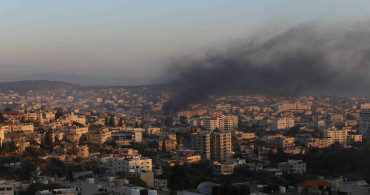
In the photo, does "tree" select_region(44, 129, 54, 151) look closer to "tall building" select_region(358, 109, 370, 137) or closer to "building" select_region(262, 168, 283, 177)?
"building" select_region(262, 168, 283, 177)

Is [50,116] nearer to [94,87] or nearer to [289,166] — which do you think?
[289,166]

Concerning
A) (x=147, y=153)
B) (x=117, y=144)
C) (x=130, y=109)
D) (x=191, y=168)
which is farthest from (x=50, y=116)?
(x=130, y=109)

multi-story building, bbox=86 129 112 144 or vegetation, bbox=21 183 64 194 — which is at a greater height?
multi-story building, bbox=86 129 112 144

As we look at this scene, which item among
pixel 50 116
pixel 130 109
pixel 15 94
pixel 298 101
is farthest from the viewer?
pixel 15 94

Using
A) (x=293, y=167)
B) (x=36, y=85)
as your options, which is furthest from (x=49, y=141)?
(x=36, y=85)

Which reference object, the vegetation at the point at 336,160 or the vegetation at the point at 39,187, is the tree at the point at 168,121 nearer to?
the vegetation at the point at 336,160

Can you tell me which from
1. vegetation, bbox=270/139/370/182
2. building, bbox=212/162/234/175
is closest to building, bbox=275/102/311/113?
vegetation, bbox=270/139/370/182

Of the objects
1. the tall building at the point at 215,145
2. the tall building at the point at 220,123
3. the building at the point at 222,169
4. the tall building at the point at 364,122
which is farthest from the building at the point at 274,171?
the tall building at the point at 220,123
